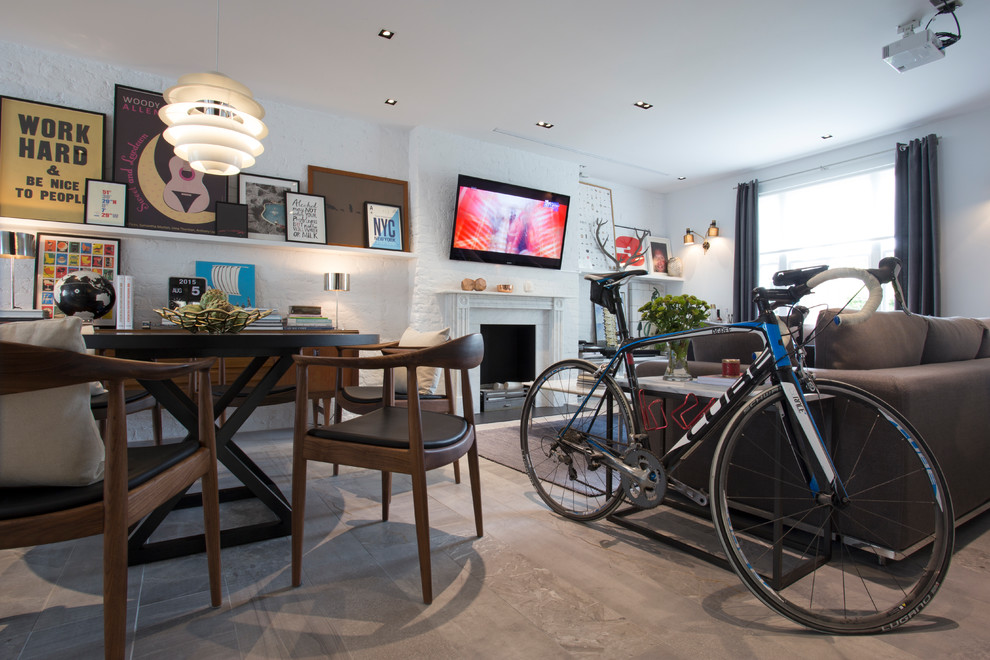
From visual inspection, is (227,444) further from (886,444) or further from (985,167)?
(985,167)

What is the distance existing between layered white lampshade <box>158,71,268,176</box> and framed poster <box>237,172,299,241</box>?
1656mm

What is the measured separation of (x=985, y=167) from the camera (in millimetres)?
4488

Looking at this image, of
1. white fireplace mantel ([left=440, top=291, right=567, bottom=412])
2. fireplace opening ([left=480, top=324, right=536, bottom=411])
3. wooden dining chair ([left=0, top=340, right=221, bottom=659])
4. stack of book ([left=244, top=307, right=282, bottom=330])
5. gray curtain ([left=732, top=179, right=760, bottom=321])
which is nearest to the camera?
wooden dining chair ([left=0, top=340, right=221, bottom=659])

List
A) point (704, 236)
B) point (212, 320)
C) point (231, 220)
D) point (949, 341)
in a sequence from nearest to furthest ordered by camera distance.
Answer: point (212, 320) → point (949, 341) → point (231, 220) → point (704, 236)

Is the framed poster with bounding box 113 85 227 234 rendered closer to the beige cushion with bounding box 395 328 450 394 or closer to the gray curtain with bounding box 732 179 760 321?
the beige cushion with bounding box 395 328 450 394

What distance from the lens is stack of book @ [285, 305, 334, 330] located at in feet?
13.1

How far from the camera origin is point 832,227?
18.4 ft

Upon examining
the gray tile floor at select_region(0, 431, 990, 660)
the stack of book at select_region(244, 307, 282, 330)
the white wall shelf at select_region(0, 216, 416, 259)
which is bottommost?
the gray tile floor at select_region(0, 431, 990, 660)

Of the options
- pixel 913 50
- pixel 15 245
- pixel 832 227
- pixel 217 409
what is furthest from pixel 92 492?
pixel 832 227

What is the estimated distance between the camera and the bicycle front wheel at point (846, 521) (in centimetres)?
127

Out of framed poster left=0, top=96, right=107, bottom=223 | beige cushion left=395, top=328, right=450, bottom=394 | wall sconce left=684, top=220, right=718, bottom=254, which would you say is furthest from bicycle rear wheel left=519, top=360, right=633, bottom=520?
wall sconce left=684, top=220, right=718, bottom=254

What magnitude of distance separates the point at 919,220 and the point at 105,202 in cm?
680

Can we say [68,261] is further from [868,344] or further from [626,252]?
[626,252]

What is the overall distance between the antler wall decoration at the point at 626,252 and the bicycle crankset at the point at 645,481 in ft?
15.9
